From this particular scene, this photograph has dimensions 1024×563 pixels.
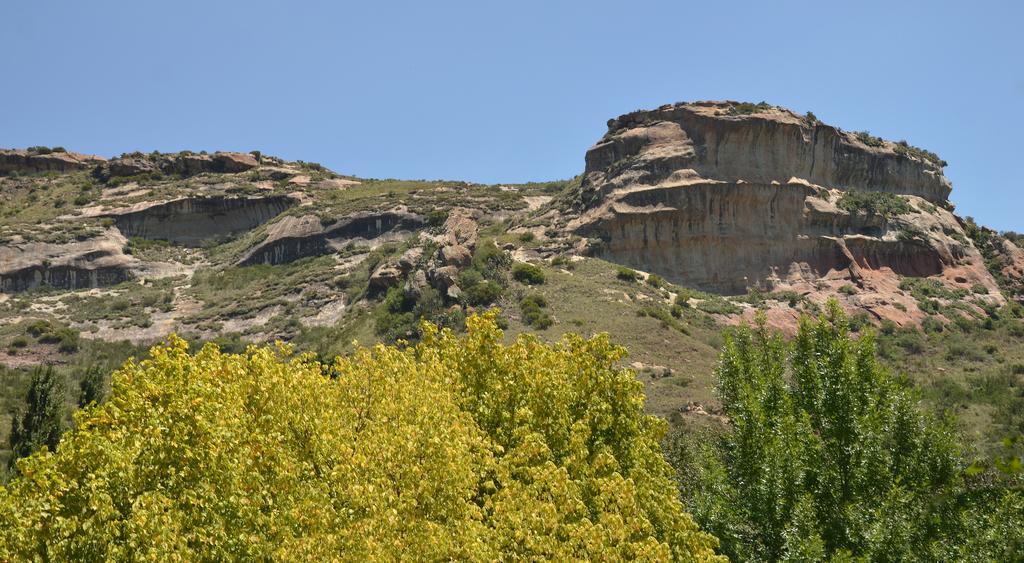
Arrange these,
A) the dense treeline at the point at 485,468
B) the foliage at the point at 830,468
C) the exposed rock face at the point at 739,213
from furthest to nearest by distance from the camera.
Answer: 1. the exposed rock face at the point at 739,213
2. the foliage at the point at 830,468
3. the dense treeline at the point at 485,468

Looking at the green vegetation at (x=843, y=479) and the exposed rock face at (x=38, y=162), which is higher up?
the exposed rock face at (x=38, y=162)

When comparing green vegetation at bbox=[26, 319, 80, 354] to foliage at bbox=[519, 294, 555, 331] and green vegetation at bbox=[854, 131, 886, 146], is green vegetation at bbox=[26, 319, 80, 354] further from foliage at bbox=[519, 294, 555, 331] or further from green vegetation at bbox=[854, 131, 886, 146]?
green vegetation at bbox=[854, 131, 886, 146]

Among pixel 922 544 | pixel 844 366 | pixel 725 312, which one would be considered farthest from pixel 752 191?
pixel 922 544

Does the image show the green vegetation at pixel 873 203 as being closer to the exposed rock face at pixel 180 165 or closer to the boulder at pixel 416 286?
the boulder at pixel 416 286

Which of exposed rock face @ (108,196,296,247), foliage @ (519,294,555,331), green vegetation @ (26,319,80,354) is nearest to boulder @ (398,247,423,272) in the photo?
foliage @ (519,294,555,331)

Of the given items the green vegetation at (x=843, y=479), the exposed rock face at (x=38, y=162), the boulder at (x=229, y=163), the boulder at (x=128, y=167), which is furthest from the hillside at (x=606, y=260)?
the green vegetation at (x=843, y=479)

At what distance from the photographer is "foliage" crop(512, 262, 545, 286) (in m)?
70.9

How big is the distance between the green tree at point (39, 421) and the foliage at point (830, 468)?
80.8 ft

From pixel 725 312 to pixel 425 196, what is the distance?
142 ft

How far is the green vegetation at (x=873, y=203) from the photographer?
86.9 meters

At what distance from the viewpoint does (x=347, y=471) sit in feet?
54.1

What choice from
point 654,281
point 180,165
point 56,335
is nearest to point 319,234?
point 56,335

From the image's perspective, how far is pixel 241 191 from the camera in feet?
361

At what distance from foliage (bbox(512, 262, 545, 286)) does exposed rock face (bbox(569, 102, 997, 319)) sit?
11.4 metres
